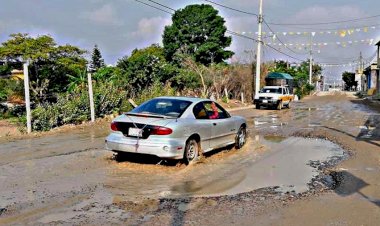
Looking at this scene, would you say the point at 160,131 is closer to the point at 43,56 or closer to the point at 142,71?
the point at 142,71

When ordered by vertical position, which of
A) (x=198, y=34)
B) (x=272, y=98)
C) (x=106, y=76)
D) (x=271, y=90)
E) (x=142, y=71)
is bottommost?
(x=272, y=98)

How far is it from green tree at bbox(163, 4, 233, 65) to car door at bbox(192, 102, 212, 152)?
39229 millimetres

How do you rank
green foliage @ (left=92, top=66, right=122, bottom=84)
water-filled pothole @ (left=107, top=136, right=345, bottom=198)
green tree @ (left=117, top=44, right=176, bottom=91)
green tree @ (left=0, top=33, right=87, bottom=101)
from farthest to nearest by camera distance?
green tree @ (left=0, top=33, right=87, bottom=101) → green tree @ (left=117, top=44, right=176, bottom=91) → green foliage @ (left=92, top=66, right=122, bottom=84) → water-filled pothole @ (left=107, top=136, right=345, bottom=198)

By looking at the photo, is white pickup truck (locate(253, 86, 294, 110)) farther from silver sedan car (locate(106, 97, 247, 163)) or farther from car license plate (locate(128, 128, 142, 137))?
car license plate (locate(128, 128, 142, 137))

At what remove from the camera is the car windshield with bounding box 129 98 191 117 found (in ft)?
31.0

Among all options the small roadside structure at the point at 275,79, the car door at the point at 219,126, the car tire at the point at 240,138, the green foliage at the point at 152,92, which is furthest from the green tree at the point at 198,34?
the car door at the point at 219,126

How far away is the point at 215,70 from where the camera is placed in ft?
112

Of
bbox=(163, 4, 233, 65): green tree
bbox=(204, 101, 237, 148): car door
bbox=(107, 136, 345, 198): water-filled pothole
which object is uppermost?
bbox=(163, 4, 233, 65): green tree

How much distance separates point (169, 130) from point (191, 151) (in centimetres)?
Answer: 91

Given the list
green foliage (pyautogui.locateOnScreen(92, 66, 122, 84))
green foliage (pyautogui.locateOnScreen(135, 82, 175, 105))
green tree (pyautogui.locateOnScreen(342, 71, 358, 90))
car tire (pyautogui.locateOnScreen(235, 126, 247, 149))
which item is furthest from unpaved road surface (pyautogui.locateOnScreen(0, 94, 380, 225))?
green tree (pyautogui.locateOnScreen(342, 71, 358, 90))

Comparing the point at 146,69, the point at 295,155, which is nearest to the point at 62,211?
the point at 295,155

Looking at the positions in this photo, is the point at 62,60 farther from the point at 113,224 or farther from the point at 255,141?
the point at 113,224

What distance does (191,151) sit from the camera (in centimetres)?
934

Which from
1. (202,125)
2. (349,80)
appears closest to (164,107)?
(202,125)
